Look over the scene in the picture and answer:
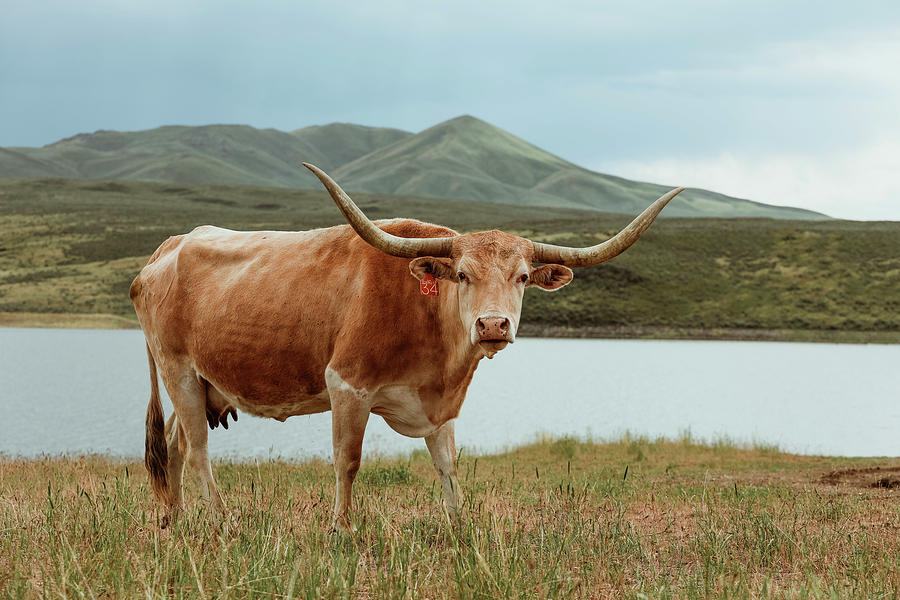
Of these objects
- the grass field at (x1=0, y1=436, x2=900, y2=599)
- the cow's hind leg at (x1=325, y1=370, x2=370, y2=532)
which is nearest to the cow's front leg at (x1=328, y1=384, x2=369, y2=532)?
the cow's hind leg at (x1=325, y1=370, x2=370, y2=532)

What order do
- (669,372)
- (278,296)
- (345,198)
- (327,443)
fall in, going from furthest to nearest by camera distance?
(669,372) < (327,443) < (278,296) < (345,198)

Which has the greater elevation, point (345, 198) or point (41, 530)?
point (345, 198)

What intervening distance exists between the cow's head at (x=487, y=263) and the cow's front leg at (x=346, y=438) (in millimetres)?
912

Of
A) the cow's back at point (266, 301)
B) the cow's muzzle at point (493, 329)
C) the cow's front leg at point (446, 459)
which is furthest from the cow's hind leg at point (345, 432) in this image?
the cow's muzzle at point (493, 329)

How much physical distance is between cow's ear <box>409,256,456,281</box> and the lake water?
7.76 m

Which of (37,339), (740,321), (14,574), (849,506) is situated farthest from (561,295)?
(14,574)

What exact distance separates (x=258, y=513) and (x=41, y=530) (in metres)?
1.34

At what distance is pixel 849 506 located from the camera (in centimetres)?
844

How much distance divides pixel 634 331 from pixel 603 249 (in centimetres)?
6267

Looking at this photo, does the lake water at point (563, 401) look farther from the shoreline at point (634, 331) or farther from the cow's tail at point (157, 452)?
the cow's tail at point (157, 452)

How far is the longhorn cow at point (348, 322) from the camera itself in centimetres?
588

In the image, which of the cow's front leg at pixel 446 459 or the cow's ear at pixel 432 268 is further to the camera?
the cow's front leg at pixel 446 459

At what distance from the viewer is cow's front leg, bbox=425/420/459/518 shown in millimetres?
6574

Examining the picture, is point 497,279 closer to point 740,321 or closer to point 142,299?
point 142,299
